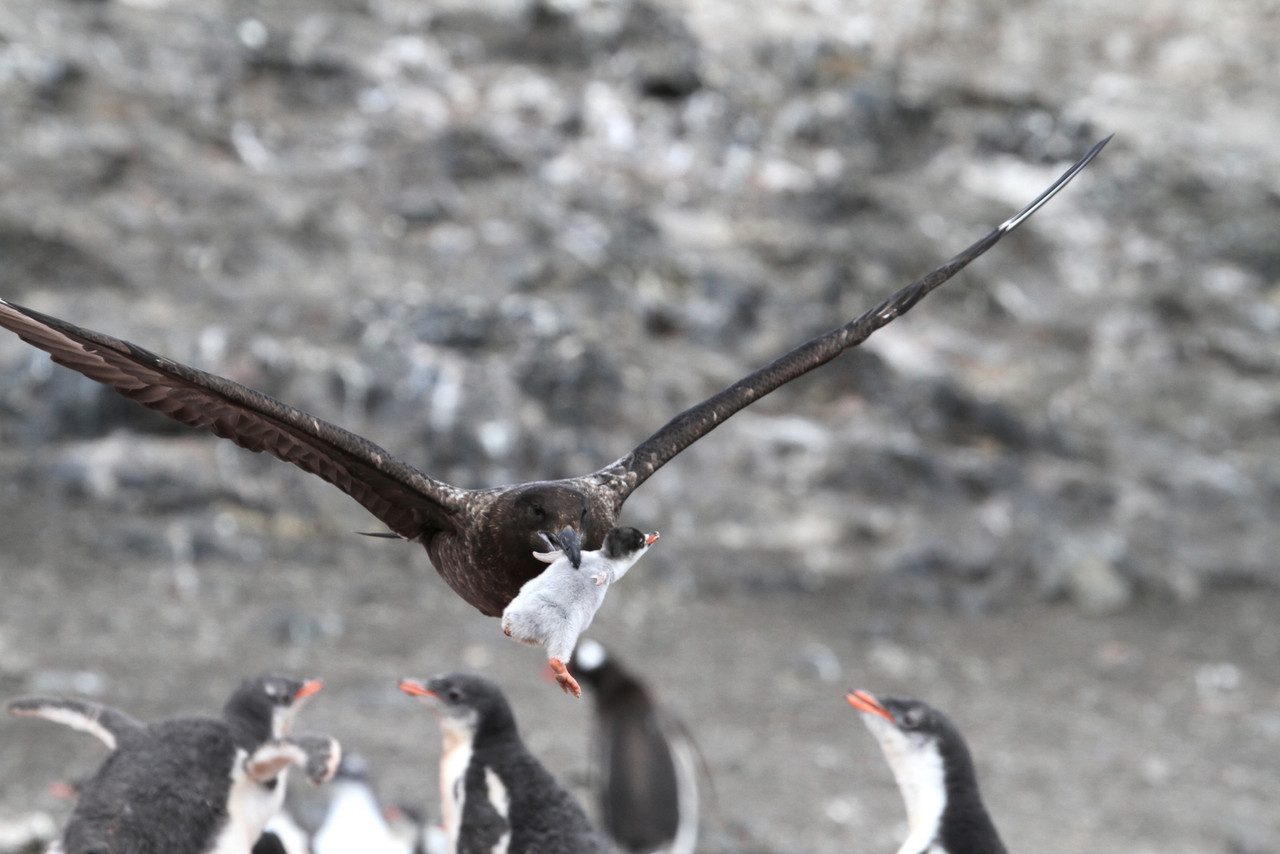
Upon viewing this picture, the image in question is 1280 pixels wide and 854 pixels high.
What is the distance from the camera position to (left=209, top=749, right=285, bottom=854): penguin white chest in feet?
13.9

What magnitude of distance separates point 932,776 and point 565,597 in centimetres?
222

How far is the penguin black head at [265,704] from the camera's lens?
4.65 meters

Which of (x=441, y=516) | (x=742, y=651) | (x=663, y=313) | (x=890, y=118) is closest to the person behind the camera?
(x=441, y=516)

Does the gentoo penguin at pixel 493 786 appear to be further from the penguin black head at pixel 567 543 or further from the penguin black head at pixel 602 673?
the penguin black head at pixel 602 673

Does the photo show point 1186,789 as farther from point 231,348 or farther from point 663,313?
point 231,348

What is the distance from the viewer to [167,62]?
1341 cm

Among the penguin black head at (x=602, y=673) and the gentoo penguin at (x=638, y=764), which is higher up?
the penguin black head at (x=602, y=673)

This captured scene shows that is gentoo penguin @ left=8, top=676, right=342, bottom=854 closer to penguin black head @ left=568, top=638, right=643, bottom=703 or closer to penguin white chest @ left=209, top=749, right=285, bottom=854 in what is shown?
penguin white chest @ left=209, top=749, right=285, bottom=854

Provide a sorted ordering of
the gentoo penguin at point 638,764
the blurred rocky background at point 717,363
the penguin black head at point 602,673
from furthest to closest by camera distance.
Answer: the blurred rocky background at point 717,363 < the penguin black head at point 602,673 < the gentoo penguin at point 638,764

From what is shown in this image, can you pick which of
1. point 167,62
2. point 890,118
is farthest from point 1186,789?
point 167,62

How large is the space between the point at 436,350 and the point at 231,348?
1725 mm

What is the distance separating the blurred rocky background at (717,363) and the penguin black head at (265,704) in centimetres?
226

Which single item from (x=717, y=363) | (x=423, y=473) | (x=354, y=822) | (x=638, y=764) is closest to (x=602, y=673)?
(x=638, y=764)

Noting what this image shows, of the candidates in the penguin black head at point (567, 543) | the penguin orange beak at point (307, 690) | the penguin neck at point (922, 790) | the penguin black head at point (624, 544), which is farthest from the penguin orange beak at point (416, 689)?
the penguin black head at point (624, 544)
